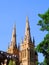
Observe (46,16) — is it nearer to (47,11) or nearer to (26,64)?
(47,11)

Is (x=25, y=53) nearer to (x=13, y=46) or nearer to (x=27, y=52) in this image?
(x=27, y=52)

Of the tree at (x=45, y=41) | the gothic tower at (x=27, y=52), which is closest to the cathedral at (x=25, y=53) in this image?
the gothic tower at (x=27, y=52)

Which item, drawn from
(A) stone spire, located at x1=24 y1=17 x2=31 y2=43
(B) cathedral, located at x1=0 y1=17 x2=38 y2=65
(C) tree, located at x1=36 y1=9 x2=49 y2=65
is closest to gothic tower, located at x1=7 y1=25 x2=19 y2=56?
(B) cathedral, located at x1=0 y1=17 x2=38 y2=65

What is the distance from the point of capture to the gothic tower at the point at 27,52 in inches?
2405

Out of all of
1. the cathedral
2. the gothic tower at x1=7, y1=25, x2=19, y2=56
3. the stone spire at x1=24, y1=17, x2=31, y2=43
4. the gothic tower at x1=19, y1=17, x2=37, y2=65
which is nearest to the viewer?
the cathedral

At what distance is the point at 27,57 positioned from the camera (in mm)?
60969

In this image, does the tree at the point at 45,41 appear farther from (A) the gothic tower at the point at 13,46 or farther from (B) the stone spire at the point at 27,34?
(A) the gothic tower at the point at 13,46

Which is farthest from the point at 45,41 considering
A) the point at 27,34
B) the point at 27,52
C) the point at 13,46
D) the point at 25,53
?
the point at 13,46

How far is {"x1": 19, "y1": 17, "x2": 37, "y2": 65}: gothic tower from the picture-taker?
61.1 meters

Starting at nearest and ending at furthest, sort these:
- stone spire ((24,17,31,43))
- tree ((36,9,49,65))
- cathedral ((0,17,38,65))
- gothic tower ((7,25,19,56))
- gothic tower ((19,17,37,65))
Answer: tree ((36,9,49,65)) < cathedral ((0,17,38,65)) < gothic tower ((19,17,37,65)) < stone spire ((24,17,31,43)) < gothic tower ((7,25,19,56))

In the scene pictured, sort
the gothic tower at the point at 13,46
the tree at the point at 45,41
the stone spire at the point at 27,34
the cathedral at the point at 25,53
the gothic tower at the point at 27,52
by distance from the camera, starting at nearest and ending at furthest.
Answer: the tree at the point at 45,41 < the cathedral at the point at 25,53 < the gothic tower at the point at 27,52 < the stone spire at the point at 27,34 < the gothic tower at the point at 13,46

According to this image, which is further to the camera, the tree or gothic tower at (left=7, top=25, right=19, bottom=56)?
gothic tower at (left=7, top=25, right=19, bottom=56)

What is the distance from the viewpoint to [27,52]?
61.1m

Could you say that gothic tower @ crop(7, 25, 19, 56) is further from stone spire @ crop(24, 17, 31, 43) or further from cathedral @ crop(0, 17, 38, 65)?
stone spire @ crop(24, 17, 31, 43)
